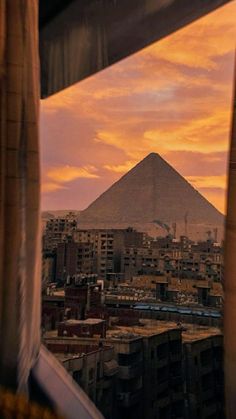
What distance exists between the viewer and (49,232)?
1.55m

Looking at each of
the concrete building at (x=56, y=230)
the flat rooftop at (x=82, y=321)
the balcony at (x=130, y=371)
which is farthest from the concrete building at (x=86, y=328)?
the concrete building at (x=56, y=230)

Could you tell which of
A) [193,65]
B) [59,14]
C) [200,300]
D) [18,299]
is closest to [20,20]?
[59,14]

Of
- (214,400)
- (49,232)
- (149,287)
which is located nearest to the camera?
(214,400)

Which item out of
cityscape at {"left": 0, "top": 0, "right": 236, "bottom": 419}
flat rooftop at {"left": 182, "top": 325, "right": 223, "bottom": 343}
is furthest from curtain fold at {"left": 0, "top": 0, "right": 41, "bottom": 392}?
flat rooftop at {"left": 182, "top": 325, "right": 223, "bottom": 343}

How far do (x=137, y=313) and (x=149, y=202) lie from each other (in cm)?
31

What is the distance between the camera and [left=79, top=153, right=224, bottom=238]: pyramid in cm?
127

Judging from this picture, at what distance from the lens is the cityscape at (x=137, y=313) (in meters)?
1.15

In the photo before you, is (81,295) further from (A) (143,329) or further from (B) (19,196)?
(B) (19,196)

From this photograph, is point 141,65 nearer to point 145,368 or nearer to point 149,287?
point 149,287

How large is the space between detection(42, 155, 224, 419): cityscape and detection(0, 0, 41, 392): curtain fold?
0.28 ft

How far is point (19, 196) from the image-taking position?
1438 mm

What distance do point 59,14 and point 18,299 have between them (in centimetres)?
104

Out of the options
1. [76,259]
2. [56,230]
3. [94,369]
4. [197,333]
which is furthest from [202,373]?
[56,230]

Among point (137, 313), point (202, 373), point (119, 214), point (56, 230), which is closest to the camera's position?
point (202, 373)
